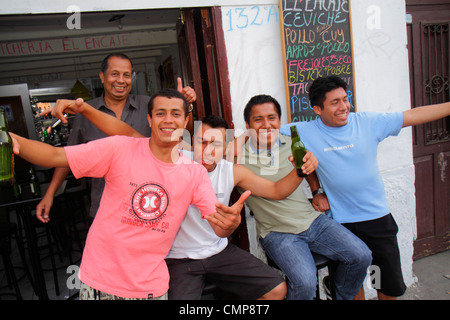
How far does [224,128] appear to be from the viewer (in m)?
2.47

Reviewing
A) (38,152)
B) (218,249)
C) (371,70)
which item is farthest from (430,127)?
(38,152)

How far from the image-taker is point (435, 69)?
12.1 ft

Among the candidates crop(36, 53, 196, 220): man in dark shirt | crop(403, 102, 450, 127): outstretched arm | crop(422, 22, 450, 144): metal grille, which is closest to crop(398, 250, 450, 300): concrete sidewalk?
→ crop(422, 22, 450, 144): metal grille

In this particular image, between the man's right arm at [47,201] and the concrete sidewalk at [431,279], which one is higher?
the man's right arm at [47,201]

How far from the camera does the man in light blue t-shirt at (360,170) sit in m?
2.41

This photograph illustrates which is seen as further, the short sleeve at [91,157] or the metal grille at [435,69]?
the metal grille at [435,69]

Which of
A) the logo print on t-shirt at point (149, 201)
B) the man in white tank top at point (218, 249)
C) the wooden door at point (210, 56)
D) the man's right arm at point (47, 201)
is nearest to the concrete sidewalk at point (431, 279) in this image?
the man in white tank top at point (218, 249)

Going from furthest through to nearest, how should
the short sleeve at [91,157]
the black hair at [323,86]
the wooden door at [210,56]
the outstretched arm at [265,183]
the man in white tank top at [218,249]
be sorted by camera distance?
the wooden door at [210,56] < the black hair at [323,86] < the outstretched arm at [265,183] < the man in white tank top at [218,249] < the short sleeve at [91,157]

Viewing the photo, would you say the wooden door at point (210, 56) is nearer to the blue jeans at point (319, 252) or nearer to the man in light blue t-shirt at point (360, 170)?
the man in light blue t-shirt at point (360, 170)

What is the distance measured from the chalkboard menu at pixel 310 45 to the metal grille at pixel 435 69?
3.93ft

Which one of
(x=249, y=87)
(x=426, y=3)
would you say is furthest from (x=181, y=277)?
(x=426, y=3)

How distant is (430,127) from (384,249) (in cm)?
200

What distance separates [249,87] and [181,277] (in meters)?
1.68
